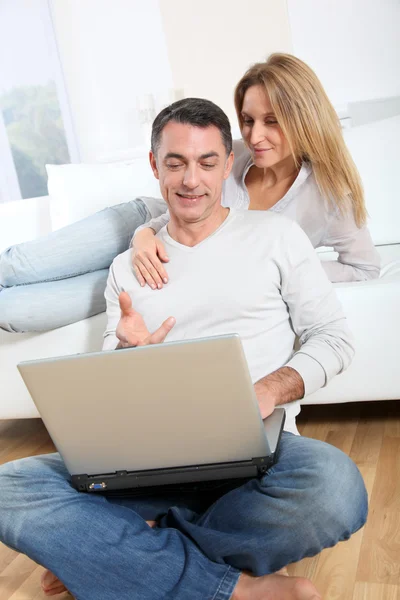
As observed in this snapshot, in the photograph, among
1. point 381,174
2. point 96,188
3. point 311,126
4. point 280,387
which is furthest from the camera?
point 96,188

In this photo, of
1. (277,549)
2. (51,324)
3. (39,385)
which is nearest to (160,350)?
(39,385)

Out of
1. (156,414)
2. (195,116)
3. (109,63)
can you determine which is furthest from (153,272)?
(109,63)

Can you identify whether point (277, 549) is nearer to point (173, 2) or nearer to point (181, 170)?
point (181, 170)

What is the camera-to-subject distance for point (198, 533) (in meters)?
1.52

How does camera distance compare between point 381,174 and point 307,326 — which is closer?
point 307,326

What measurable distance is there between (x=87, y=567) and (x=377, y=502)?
757 mm

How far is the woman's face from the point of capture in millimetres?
2158

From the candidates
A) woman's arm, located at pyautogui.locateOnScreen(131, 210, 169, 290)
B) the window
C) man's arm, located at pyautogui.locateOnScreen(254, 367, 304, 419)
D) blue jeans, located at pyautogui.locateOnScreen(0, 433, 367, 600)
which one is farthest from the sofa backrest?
the window

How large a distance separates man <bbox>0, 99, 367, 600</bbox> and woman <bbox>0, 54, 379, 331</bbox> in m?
0.28

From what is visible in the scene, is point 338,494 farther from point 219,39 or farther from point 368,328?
point 219,39

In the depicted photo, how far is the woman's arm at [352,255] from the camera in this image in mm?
2240

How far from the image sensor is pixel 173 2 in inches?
196

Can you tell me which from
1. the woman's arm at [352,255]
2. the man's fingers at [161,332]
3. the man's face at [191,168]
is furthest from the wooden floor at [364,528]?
the man's face at [191,168]

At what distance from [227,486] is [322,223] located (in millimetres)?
919
